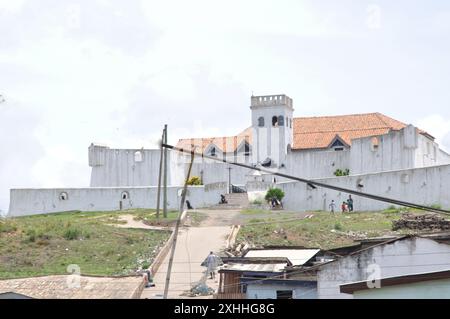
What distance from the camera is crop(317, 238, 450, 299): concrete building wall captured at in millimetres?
13281

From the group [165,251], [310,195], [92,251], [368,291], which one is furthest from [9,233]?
[368,291]

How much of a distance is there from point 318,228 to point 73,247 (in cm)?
797

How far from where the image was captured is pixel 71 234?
88.0 feet

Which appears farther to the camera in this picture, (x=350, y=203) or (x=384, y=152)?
(x=384, y=152)

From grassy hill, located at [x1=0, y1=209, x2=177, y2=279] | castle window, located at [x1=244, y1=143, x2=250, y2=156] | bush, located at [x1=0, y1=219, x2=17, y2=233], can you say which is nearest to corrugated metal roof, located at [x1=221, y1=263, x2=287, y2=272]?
grassy hill, located at [x1=0, y1=209, x2=177, y2=279]

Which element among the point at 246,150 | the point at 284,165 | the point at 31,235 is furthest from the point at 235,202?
the point at 31,235

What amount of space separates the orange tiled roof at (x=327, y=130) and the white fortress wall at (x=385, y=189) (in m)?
8.42

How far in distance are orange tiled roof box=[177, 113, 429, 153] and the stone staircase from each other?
7744 mm

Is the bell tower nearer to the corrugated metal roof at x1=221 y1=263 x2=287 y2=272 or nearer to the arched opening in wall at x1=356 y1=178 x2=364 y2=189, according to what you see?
the arched opening in wall at x1=356 y1=178 x2=364 y2=189

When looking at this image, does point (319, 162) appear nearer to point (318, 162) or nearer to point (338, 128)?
point (318, 162)

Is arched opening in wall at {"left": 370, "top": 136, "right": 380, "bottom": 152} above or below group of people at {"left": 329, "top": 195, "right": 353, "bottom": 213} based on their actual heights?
above

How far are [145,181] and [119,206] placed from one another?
15.9ft

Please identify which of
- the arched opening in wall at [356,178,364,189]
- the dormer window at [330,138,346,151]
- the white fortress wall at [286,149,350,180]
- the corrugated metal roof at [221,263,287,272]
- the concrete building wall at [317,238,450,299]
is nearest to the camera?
the concrete building wall at [317,238,450,299]

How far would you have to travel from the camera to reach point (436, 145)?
4141 centimetres
